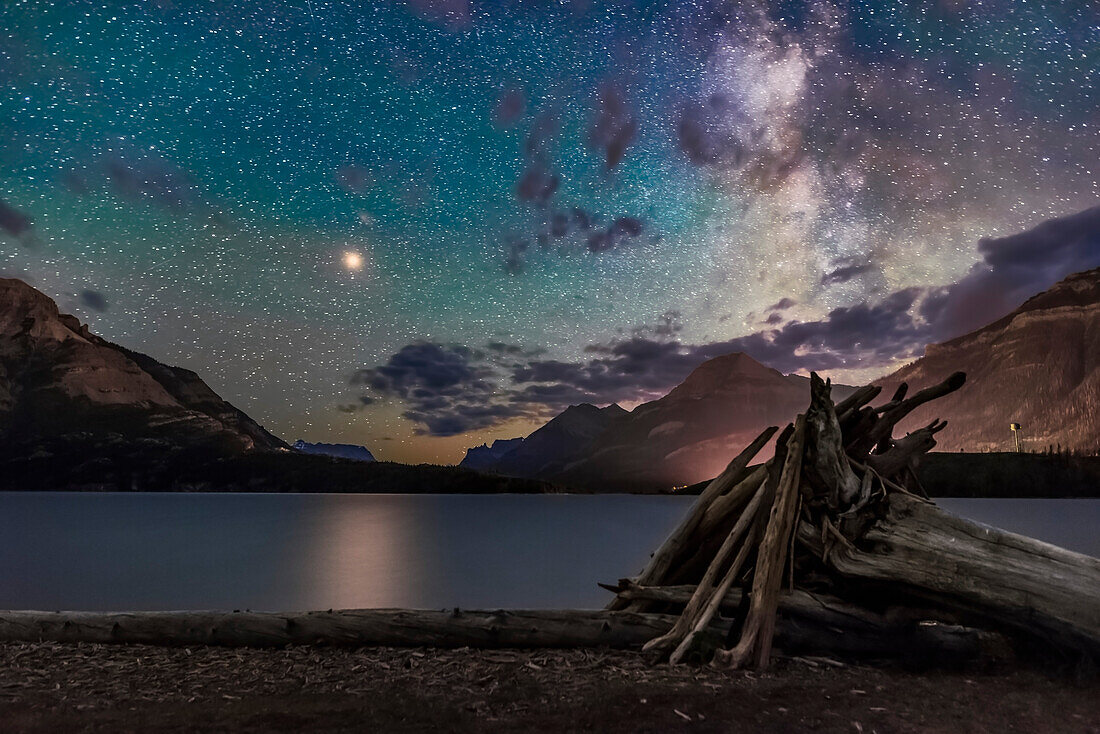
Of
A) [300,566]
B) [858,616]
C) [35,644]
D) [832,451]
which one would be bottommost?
[300,566]

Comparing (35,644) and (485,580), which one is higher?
(35,644)

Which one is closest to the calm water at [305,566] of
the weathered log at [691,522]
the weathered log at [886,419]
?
the weathered log at [691,522]

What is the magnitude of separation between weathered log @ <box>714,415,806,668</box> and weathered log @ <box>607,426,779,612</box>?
1.16 m

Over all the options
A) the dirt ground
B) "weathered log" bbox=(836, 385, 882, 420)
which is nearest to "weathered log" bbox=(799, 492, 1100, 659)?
the dirt ground

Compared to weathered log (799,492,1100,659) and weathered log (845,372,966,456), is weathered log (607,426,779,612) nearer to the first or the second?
weathered log (845,372,966,456)

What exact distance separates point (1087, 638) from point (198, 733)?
30.5 feet

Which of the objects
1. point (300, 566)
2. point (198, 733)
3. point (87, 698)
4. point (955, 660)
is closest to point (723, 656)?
point (955, 660)

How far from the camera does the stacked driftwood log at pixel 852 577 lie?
299 inches

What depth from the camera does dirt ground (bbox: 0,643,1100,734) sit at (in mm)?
6121

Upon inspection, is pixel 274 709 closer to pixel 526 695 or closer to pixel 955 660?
pixel 526 695

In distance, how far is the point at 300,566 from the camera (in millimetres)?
54781

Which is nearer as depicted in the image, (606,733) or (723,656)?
(606,733)

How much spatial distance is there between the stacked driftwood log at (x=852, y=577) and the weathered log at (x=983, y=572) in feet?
0.04

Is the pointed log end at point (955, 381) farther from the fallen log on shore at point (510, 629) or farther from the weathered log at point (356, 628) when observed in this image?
the weathered log at point (356, 628)
